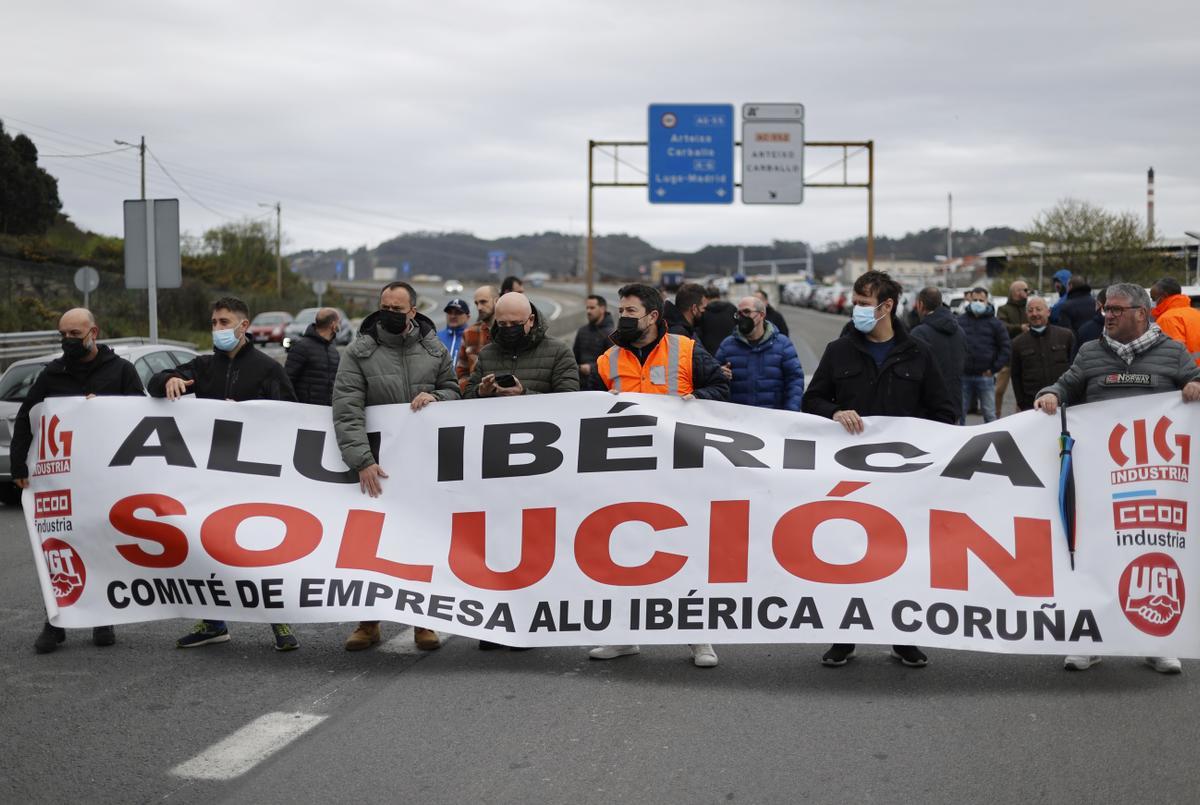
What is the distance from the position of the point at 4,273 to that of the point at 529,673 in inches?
1779

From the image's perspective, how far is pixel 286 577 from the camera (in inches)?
269

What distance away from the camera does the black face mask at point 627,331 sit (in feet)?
22.6

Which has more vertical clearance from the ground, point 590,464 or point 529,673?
point 590,464

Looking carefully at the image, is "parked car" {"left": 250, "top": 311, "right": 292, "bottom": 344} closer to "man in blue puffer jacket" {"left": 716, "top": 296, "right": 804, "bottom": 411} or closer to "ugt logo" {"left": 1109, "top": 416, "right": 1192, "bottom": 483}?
"man in blue puffer jacket" {"left": 716, "top": 296, "right": 804, "bottom": 411}

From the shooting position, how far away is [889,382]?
6.77 m

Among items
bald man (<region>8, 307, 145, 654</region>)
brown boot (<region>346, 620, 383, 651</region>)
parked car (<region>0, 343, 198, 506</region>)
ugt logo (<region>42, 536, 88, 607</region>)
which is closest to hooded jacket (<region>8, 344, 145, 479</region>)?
bald man (<region>8, 307, 145, 654</region>)

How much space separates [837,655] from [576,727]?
1.65 m

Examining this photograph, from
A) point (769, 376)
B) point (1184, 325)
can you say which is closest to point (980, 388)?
point (1184, 325)

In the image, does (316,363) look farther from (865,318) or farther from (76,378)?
(865,318)

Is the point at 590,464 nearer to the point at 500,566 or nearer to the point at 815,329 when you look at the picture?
the point at 500,566

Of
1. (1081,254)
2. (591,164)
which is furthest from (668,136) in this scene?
(1081,254)

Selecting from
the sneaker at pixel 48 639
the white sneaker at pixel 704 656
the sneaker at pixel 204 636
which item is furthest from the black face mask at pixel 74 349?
the white sneaker at pixel 704 656

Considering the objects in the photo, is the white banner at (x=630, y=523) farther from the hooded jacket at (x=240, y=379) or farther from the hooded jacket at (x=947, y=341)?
the hooded jacket at (x=947, y=341)

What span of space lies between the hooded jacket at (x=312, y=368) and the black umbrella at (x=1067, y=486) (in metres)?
6.85
